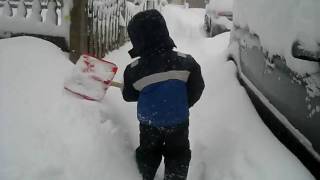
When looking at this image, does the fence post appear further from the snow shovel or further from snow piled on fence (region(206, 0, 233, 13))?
snow piled on fence (region(206, 0, 233, 13))

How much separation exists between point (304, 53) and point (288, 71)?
0.52m

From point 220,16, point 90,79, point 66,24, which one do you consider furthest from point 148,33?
point 220,16

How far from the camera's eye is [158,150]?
3475mm

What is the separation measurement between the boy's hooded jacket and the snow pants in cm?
10

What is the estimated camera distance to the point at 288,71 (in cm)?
299

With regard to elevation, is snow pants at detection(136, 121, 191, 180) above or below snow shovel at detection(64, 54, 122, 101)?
below

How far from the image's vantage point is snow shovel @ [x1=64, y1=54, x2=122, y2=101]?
4059mm

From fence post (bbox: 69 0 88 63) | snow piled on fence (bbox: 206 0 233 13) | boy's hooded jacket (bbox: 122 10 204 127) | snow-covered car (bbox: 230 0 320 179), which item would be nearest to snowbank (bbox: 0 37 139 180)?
boy's hooded jacket (bbox: 122 10 204 127)

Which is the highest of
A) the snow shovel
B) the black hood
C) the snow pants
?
the black hood

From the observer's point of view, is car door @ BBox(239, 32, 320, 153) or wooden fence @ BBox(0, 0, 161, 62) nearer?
car door @ BBox(239, 32, 320, 153)

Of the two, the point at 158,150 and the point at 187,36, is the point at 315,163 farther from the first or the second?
the point at 187,36

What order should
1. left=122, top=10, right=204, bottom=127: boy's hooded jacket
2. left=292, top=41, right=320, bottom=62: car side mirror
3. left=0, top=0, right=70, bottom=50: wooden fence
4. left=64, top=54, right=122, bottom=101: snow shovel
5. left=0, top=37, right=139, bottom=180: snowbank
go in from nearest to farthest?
left=292, top=41, right=320, bottom=62: car side mirror → left=0, top=37, right=139, bottom=180: snowbank → left=122, top=10, right=204, bottom=127: boy's hooded jacket → left=64, top=54, right=122, bottom=101: snow shovel → left=0, top=0, right=70, bottom=50: wooden fence

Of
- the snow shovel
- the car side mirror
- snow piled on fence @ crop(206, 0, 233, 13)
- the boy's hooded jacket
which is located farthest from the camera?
snow piled on fence @ crop(206, 0, 233, 13)

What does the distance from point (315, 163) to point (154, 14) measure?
160 cm
